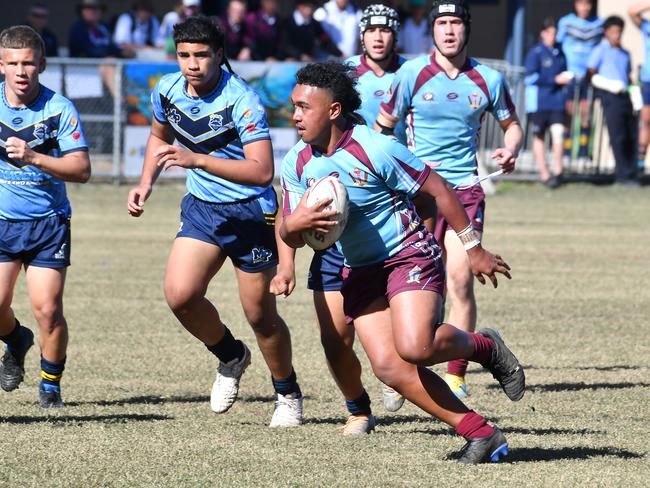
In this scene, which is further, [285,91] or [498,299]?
[285,91]

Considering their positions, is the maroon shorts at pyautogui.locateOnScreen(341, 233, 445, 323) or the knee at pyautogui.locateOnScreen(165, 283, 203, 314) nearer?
the maroon shorts at pyautogui.locateOnScreen(341, 233, 445, 323)

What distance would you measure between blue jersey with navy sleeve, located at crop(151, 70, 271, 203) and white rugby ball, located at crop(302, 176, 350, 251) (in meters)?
1.10

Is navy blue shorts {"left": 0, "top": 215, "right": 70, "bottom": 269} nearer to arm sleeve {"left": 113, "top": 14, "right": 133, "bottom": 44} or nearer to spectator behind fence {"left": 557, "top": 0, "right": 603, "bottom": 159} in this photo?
spectator behind fence {"left": 557, "top": 0, "right": 603, "bottom": 159}

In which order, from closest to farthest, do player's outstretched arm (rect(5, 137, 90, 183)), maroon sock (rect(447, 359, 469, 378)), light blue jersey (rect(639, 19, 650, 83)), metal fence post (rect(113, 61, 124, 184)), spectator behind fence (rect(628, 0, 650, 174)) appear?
player's outstretched arm (rect(5, 137, 90, 183)) → maroon sock (rect(447, 359, 469, 378)) → spectator behind fence (rect(628, 0, 650, 174)) → light blue jersey (rect(639, 19, 650, 83)) → metal fence post (rect(113, 61, 124, 184))

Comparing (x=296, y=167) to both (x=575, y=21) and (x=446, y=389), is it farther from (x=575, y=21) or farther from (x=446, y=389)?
(x=575, y=21)

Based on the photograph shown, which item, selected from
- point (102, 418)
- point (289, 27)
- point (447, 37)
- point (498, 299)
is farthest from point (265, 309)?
point (289, 27)

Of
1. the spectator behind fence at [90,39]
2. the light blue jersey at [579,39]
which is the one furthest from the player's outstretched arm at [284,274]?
the light blue jersey at [579,39]

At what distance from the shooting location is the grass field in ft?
18.2

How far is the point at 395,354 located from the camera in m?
5.62

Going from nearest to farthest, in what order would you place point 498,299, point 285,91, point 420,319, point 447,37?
1. point 420,319
2. point 447,37
3. point 498,299
4. point 285,91

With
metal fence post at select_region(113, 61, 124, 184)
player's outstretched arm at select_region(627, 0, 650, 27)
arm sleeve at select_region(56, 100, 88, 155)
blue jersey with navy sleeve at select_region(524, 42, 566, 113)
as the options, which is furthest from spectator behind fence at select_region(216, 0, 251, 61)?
arm sleeve at select_region(56, 100, 88, 155)

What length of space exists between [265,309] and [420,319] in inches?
56.1

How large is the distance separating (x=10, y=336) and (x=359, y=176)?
260 centimetres

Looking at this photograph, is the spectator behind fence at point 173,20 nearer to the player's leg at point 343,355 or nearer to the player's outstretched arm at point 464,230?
the player's leg at point 343,355
